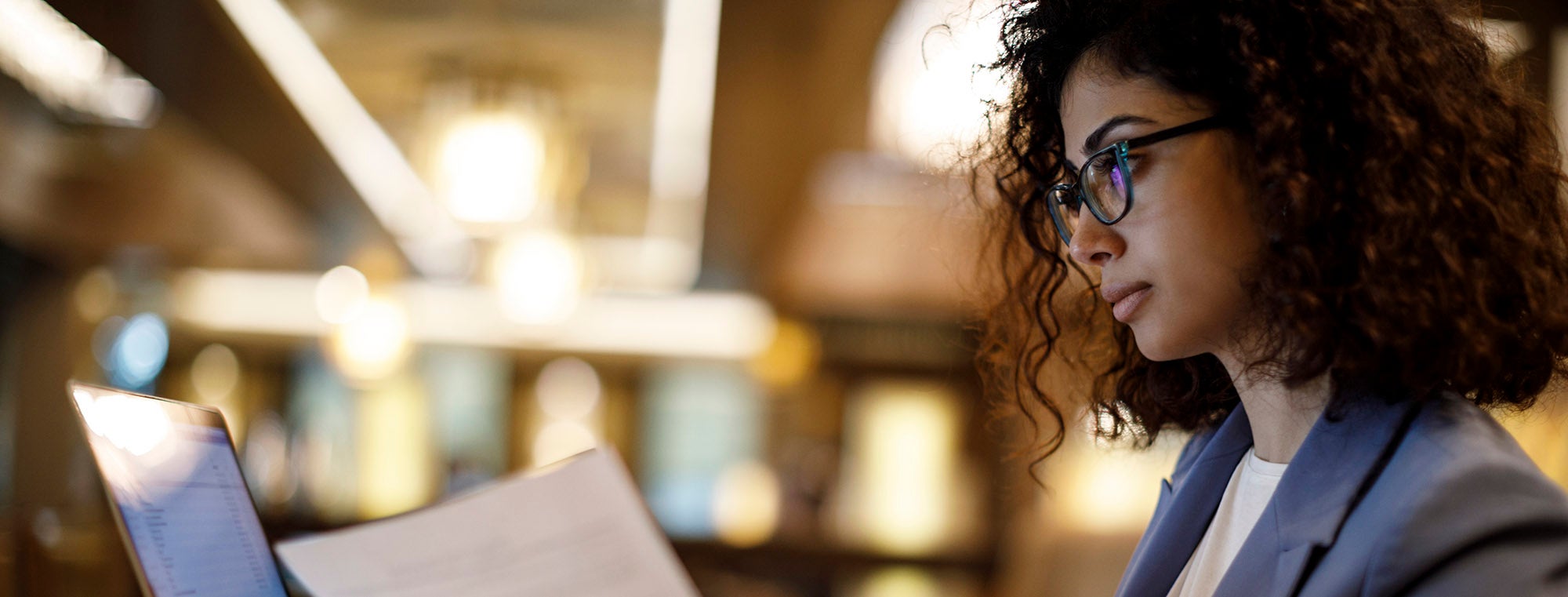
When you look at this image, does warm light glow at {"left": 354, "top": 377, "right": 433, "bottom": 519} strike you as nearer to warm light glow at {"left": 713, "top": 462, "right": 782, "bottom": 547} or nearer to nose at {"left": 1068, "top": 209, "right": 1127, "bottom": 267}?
warm light glow at {"left": 713, "top": 462, "right": 782, "bottom": 547}

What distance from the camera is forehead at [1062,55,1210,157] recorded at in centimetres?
94

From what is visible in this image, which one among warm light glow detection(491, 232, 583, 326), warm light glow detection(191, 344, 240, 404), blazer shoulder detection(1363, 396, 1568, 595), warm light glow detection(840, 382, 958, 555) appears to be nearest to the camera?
blazer shoulder detection(1363, 396, 1568, 595)

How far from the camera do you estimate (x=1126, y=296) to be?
98 cm

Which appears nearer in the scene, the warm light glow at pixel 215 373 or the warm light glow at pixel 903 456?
the warm light glow at pixel 903 456

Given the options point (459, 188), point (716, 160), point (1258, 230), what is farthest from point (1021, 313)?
point (716, 160)

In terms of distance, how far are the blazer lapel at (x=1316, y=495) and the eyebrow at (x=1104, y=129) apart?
0.91ft

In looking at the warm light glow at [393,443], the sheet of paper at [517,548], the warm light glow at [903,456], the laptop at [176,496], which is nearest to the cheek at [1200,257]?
the sheet of paper at [517,548]

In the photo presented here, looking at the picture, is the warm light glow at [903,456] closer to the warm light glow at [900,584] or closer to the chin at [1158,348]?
the warm light glow at [900,584]

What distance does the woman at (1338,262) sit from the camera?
0.76m

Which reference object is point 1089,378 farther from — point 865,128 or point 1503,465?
point 865,128

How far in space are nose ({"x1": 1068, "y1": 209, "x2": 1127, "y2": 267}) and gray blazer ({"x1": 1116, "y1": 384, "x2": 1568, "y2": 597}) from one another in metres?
0.22

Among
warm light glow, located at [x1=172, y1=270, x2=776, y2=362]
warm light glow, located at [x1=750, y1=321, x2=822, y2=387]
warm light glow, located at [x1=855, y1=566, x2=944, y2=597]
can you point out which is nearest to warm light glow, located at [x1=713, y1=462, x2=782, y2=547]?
warm light glow, located at [x1=750, y1=321, x2=822, y2=387]

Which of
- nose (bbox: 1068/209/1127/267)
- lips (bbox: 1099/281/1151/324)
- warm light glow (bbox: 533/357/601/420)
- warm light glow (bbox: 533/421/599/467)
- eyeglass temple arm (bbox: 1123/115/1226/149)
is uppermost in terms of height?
eyeglass temple arm (bbox: 1123/115/1226/149)

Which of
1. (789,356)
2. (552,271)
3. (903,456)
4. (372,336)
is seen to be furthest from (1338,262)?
(903,456)
